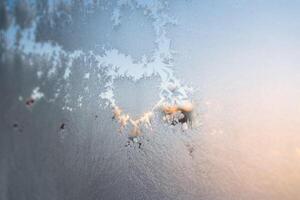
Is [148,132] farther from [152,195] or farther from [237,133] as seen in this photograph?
[237,133]

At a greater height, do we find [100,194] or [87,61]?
[87,61]

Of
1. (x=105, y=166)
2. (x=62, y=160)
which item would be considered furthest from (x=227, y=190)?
(x=62, y=160)

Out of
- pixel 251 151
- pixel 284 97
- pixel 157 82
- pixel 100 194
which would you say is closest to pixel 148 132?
pixel 157 82

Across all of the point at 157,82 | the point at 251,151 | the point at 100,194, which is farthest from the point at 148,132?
the point at 251,151

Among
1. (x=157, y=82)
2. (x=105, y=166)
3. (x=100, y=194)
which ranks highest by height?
(x=157, y=82)

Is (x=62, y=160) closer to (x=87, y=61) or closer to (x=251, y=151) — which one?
(x=87, y=61)

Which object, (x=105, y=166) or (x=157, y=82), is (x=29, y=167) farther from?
(x=157, y=82)

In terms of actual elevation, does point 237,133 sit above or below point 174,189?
above
